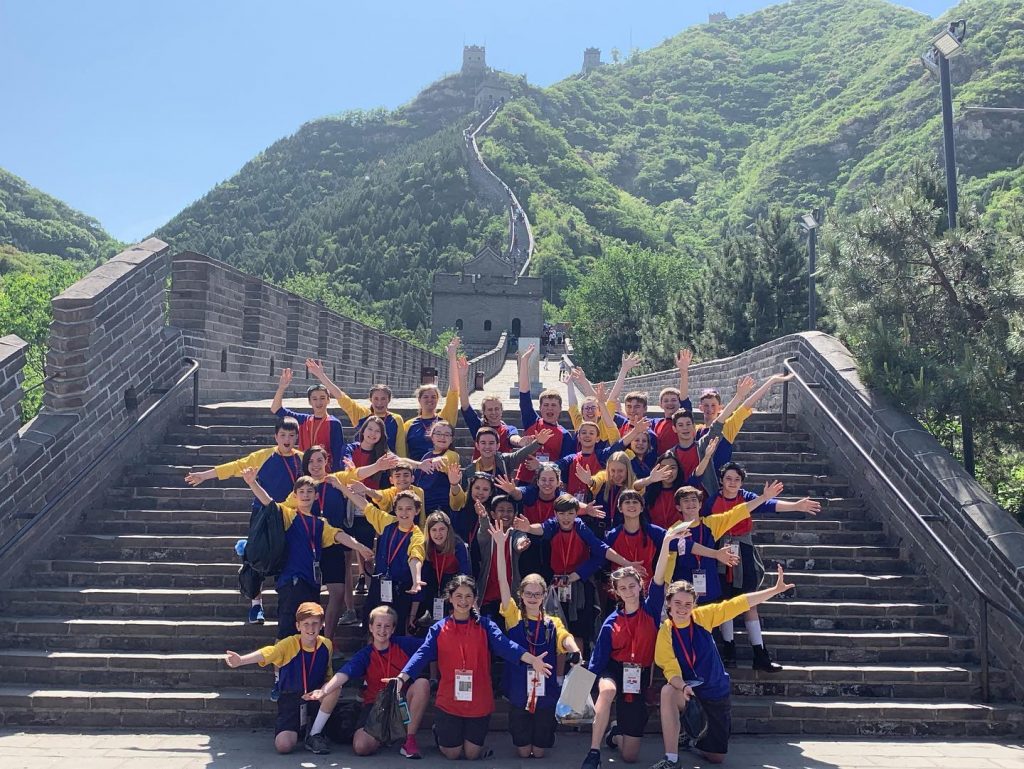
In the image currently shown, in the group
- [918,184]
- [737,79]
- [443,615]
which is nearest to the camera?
[443,615]

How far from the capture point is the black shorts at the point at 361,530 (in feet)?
24.2

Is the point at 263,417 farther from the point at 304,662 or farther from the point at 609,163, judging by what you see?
the point at 609,163

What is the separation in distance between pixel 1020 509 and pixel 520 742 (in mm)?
6224

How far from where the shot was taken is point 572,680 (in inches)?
236

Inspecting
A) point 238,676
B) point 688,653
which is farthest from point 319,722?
point 688,653

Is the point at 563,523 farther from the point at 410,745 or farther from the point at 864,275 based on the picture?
the point at 864,275

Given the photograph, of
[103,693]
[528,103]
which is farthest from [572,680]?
[528,103]

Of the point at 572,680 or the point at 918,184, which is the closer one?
the point at 572,680

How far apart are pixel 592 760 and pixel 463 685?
91cm

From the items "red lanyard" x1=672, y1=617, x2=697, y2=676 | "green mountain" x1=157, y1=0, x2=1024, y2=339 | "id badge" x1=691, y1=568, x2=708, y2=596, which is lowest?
"red lanyard" x1=672, y1=617, x2=697, y2=676

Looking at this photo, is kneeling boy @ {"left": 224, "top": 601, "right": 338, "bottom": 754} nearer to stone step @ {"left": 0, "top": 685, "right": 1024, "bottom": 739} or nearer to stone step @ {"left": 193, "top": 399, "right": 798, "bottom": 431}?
stone step @ {"left": 0, "top": 685, "right": 1024, "bottom": 739}

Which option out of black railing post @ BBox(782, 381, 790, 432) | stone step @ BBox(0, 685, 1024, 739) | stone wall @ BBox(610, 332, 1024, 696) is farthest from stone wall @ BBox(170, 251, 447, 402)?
stone wall @ BBox(610, 332, 1024, 696)

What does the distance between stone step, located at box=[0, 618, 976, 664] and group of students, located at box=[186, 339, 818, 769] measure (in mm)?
246

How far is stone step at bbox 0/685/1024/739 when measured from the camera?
6.76m
